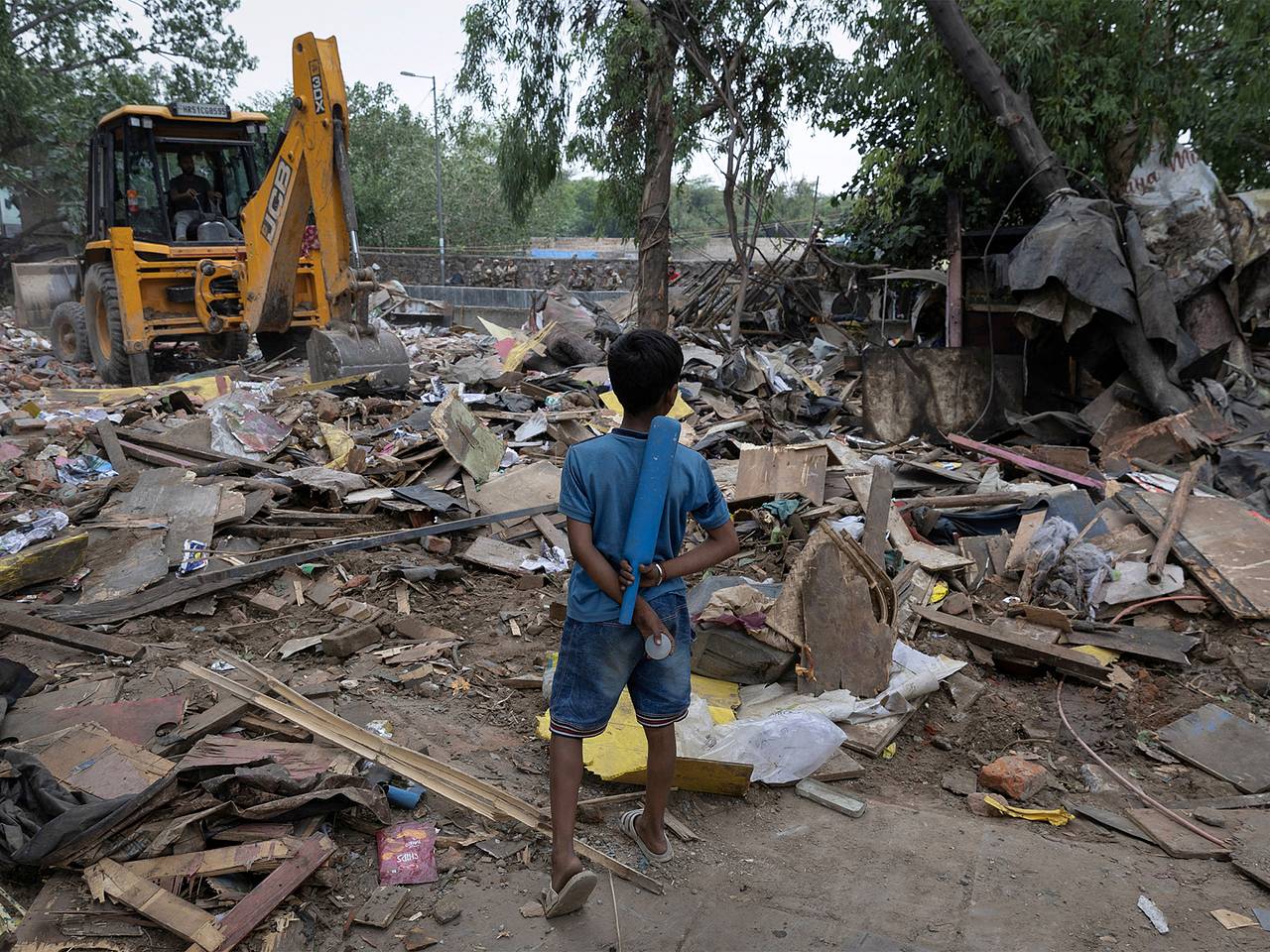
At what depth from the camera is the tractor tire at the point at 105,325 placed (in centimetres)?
1116

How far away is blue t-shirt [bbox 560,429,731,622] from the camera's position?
258 cm

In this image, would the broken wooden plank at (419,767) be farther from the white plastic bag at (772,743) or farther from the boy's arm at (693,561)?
the boy's arm at (693,561)

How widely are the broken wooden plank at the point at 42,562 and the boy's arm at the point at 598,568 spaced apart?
13.3 ft

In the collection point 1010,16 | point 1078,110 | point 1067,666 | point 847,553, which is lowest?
point 1067,666

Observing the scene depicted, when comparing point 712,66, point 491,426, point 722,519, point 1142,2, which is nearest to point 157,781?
point 722,519

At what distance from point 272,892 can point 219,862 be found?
8.2 inches

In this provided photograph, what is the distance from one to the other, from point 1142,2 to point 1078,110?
53.5 inches

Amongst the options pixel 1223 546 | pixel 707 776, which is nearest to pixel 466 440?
pixel 707 776

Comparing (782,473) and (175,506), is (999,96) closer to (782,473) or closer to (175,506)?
(782,473)

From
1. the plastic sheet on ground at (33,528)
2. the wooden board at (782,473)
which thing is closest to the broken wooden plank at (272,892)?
the plastic sheet on ground at (33,528)

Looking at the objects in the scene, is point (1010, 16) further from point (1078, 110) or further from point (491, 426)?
point (491, 426)

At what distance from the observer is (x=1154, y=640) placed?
4.77 metres

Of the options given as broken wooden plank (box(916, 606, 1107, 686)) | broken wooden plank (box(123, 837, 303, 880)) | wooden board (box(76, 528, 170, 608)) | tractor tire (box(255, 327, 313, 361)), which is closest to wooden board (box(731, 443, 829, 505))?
broken wooden plank (box(916, 606, 1107, 686))

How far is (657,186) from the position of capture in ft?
39.9
